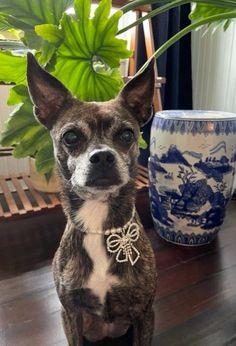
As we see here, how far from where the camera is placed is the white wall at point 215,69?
6.19 feet

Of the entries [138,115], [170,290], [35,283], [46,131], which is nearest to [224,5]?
[138,115]

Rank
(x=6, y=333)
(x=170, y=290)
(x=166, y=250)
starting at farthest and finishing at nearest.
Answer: (x=166, y=250)
(x=170, y=290)
(x=6, y=333)

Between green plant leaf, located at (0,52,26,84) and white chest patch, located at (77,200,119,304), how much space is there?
0.37 m

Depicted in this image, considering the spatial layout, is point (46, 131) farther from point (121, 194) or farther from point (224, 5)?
point (224, 5)

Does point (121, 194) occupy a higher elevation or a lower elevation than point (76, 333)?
higher

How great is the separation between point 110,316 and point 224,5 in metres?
0.91

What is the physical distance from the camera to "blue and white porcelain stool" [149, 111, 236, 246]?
124cm

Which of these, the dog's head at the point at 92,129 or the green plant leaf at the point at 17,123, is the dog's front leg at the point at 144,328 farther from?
the green plant leaf at the point at 17,123

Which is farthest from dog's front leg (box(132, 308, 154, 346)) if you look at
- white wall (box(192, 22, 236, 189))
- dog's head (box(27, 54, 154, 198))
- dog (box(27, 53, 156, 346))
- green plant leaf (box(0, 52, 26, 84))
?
white wall (box(192, 22, 236, 189))

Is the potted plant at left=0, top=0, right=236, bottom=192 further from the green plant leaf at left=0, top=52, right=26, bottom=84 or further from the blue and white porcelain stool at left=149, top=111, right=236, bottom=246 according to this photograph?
the blue and white porcelain stool at left=149, top=111, right=236, bottom=246

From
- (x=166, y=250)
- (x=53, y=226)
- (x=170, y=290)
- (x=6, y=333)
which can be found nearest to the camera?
(x=6, y=333)

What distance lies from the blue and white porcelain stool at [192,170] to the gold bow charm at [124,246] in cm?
59

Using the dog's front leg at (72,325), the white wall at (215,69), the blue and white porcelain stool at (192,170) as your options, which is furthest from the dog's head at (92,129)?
the white wall at (215,69)

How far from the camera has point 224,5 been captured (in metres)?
0.95
